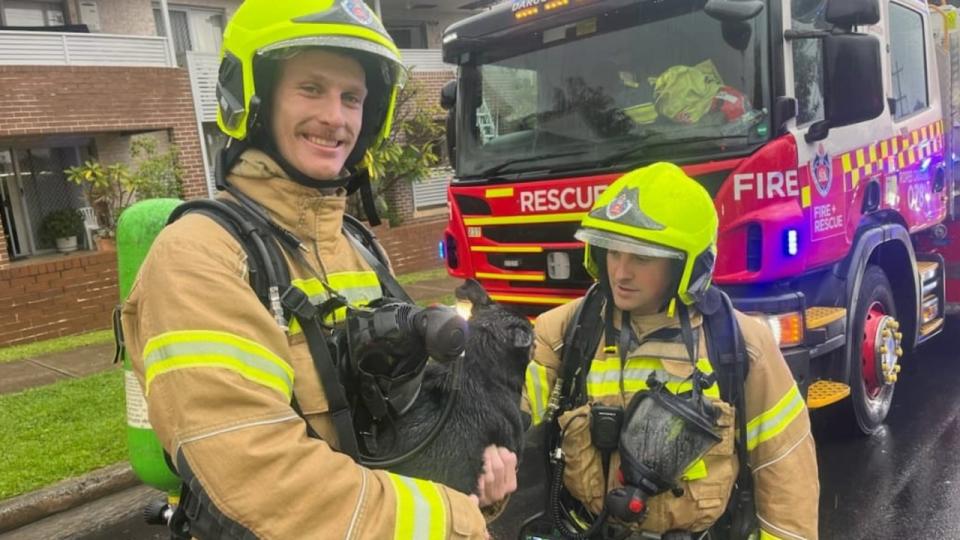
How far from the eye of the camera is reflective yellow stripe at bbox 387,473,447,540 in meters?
1.07

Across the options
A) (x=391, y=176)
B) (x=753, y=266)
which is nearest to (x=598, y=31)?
(x=753, y=266)

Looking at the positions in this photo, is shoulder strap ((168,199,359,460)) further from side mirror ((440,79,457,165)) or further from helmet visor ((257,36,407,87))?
side mirror ((440,79,457,165))

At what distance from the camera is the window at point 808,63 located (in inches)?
141

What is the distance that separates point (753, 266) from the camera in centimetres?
340

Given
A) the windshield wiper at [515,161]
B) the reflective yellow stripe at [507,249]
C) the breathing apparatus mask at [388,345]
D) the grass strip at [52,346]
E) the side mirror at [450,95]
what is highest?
the side mirror at [450,95]

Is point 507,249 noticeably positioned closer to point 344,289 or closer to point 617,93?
point 617,93

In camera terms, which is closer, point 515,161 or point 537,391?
point 537,391

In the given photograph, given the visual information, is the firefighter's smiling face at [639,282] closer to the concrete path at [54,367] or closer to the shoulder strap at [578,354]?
the shoulder strap at [578,354]

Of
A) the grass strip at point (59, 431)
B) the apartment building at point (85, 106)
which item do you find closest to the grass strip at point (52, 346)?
the apartment building at point (85, 106)

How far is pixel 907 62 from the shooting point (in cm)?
464

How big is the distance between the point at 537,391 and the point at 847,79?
247 cm

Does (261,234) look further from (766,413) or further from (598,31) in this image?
(598,31)

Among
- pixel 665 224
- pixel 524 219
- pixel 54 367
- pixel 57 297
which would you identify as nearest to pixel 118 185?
pixel 57 297

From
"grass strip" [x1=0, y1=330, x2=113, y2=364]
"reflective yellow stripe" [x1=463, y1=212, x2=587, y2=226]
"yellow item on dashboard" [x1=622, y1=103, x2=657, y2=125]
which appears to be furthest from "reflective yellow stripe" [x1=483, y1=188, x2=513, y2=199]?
"grass strip" [x1=0, y1=330, x2=113, y2=364]
